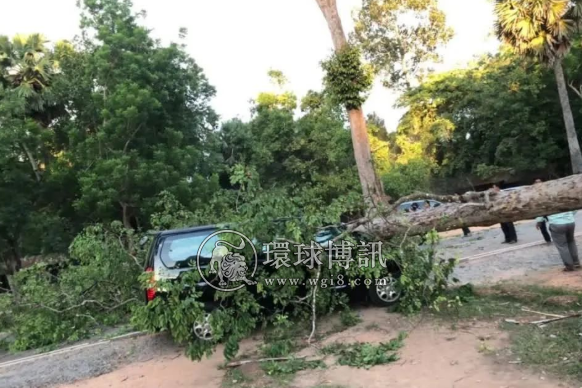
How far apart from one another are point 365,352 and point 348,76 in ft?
26.3

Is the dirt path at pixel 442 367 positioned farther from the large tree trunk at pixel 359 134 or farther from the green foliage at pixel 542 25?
the green foliage at pixel 542 25

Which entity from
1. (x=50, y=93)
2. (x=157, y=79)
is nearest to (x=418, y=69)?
(x=157, y=79)

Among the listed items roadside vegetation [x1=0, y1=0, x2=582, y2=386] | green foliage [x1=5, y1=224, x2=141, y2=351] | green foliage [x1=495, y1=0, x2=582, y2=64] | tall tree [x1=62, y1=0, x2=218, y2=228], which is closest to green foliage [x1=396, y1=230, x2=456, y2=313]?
roadside vegetation [x1=0, y1=0, x2=582, y2=386]

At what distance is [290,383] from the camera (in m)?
4.55

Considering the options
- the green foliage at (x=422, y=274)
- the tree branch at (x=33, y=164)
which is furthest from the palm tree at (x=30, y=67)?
the green foliage at (x=422, y=274)

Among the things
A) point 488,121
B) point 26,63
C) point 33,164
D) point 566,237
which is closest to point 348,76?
point 566,237

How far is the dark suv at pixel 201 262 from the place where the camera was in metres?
5.90

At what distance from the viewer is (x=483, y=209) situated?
600cm

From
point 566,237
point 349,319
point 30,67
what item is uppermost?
point 30,67

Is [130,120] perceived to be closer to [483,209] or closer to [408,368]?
[483,209]

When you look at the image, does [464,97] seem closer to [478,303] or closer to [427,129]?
[427,129]

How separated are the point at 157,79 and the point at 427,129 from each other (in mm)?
17327

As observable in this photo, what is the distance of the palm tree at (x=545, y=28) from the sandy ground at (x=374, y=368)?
45.0 feet

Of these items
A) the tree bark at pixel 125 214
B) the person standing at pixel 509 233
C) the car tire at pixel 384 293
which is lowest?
the car tire at pixel 384 293
